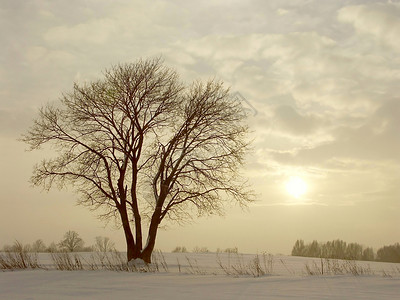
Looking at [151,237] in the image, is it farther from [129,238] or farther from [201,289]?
[201,289]

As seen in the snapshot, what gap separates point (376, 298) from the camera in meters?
8.61

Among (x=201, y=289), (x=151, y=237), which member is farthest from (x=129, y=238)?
(x=201, y=289)

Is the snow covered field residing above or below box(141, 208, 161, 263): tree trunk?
below

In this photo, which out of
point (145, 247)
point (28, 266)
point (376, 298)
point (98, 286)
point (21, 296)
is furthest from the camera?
point (145, 247)

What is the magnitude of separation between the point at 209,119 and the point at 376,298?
45.7ft

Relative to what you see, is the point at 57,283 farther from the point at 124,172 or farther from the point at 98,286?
the point at 124,172

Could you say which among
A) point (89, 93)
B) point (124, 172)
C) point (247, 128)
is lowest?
point (124, 172)

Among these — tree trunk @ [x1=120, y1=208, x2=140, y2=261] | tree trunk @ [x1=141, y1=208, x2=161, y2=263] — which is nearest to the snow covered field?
tree trunk @ [x1=120, y1=208, x2=140, y2=261]

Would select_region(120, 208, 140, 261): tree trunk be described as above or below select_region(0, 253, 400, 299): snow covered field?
above

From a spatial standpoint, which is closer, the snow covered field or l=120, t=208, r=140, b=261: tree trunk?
the snow covered field

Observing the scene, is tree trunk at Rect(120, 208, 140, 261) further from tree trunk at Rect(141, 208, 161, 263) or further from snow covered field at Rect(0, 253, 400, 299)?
snow covered field at Rect(0, 253, 400, 299)

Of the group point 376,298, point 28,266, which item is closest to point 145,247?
point 28,266

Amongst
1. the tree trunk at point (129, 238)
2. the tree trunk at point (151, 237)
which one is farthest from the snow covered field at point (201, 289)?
the tree trunk at point (151, 237)

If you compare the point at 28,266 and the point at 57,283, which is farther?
the point at 28,266
